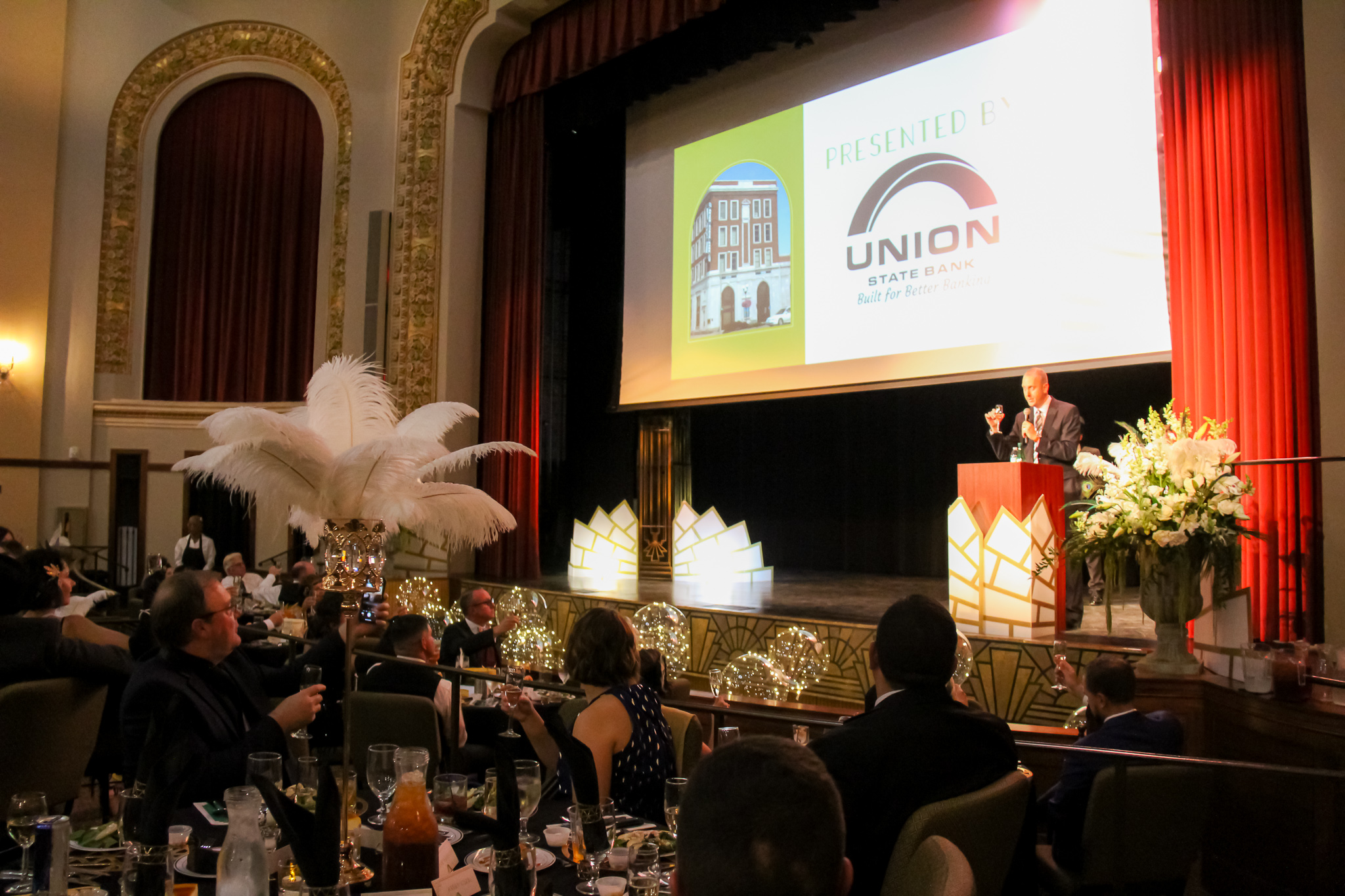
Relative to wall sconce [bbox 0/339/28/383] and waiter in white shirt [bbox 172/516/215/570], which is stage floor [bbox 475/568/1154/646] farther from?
wall sconce [bbox 0/339/28/383]

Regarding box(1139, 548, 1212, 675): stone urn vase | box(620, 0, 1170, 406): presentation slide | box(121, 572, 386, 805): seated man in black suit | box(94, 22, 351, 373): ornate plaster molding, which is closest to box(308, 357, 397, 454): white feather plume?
box(121, 572, 386, 805): seated man in black suit

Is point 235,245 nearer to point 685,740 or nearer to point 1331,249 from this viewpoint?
point 685,740

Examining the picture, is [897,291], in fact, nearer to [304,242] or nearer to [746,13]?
[746,13]

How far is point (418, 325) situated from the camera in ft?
31.2

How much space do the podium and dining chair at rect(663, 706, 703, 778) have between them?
A: 9.24ft

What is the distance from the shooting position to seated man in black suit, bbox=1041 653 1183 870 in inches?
108

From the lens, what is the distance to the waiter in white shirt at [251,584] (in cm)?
762

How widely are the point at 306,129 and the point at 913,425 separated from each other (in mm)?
7279

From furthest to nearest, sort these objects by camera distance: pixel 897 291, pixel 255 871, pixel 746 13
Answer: pixel 746 13 < pixel 897 291 < pixel 255 871

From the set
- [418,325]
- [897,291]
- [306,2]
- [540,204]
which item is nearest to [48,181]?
[306,2]

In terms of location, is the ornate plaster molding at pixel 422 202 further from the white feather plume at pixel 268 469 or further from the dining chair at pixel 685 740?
the white feather plume at pixel 268 469

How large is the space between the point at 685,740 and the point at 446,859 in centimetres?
104

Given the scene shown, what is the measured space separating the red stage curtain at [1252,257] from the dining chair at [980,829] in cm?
335

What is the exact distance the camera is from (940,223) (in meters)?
6.75
